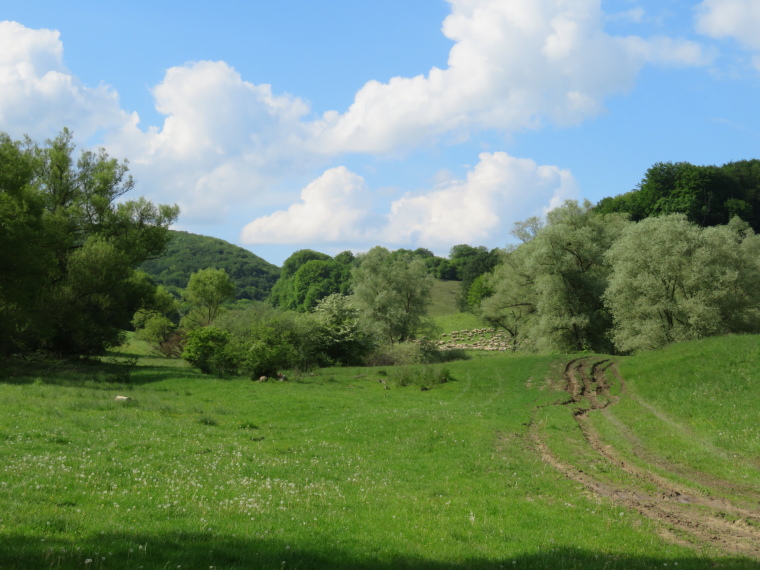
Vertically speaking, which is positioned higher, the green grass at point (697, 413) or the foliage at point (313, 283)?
the foliage at point (313, 283)

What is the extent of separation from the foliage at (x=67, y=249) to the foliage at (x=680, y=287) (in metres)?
43.7

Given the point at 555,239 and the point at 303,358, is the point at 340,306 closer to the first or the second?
the point at 303,358

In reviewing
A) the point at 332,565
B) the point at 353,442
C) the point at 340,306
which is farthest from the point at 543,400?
the point at 340,306

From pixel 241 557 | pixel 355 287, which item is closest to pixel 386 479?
pixel 241 557

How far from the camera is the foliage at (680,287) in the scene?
41188mm

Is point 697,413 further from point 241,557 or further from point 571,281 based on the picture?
point 571,281

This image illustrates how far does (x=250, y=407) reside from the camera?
26.9m

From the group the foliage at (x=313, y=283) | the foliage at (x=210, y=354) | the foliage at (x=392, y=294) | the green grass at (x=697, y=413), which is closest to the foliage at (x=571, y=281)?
the green grass at (x=697, y=413)

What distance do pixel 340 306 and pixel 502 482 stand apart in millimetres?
47037

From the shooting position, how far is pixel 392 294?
218 feet

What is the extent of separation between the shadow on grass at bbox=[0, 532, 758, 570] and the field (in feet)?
0.11

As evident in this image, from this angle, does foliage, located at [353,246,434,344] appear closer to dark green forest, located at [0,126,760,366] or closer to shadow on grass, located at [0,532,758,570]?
dark green forest, located at [0,126,760,366]

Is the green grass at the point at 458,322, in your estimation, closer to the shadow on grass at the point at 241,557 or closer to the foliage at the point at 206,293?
the foliage at the point at 206,293

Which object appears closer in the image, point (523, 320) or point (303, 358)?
point (303, 358)
